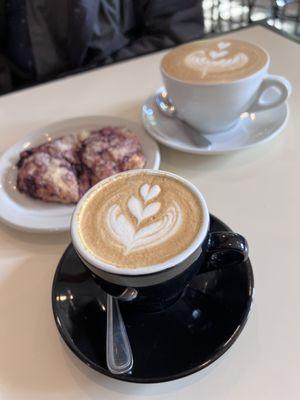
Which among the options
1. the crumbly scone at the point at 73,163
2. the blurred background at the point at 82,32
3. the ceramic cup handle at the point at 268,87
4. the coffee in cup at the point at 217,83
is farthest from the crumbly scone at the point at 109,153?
the blurred background at the point at 82,32

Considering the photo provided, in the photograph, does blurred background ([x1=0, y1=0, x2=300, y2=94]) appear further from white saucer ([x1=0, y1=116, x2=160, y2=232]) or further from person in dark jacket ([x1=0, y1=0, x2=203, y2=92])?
white saucer ([x1=0, y1=116, x2=160, y2=232])

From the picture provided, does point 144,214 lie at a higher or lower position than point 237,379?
higher

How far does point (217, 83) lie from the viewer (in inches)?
26.3

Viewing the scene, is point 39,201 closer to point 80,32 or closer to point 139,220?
point 139,220

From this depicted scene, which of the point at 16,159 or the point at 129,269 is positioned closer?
the point at 129,269

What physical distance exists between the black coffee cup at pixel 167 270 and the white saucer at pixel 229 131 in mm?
242

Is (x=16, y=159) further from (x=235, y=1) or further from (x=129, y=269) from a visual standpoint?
(x=235, y=1)

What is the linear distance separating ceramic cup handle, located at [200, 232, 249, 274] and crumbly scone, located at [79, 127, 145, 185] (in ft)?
0.80

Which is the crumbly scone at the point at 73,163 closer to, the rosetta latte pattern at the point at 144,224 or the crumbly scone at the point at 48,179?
the crumbly scone at the point at 48,179

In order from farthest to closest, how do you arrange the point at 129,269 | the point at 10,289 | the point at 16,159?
the point at 16,159, the point at 10,289, the point at 129,269

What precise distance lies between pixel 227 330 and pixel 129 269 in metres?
0.13

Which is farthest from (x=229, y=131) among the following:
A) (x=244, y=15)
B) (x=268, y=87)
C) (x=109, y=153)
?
(x=244, y=15)

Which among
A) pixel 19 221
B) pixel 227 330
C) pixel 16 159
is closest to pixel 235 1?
pixel 16 159

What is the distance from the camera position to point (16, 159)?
0.72m
